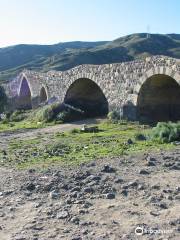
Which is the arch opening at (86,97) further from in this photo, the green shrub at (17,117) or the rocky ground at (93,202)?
the rocky ground at (93,202)

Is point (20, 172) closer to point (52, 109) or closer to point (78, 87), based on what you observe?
point (52, 109)

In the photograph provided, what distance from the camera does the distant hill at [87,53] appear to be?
219 ft

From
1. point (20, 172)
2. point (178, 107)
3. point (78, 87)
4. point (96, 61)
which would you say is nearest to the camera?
point (20, 172)

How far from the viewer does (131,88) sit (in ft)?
66.3

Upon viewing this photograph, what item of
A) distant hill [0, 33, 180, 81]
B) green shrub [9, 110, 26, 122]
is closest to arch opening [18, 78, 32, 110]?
green shrub [9, 110, 26, 122]

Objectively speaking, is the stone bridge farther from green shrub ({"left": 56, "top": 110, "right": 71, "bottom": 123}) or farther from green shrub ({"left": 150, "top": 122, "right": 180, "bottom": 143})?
green shrub ({"left": 150, "top": 122, "right": 180, "bottom": 143})

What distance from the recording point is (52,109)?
23.8 metres

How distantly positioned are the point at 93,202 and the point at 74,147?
Result: 20.9 feet

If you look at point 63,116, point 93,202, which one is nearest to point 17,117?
point 63,116

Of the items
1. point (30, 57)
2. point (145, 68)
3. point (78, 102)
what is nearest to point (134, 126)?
point (145, 68)

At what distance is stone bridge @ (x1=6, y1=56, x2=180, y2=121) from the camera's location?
1888cm

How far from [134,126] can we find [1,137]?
5.30 meters

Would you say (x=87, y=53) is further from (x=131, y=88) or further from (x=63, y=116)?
(x=131, y=88)

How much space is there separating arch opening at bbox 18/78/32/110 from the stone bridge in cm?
1231
